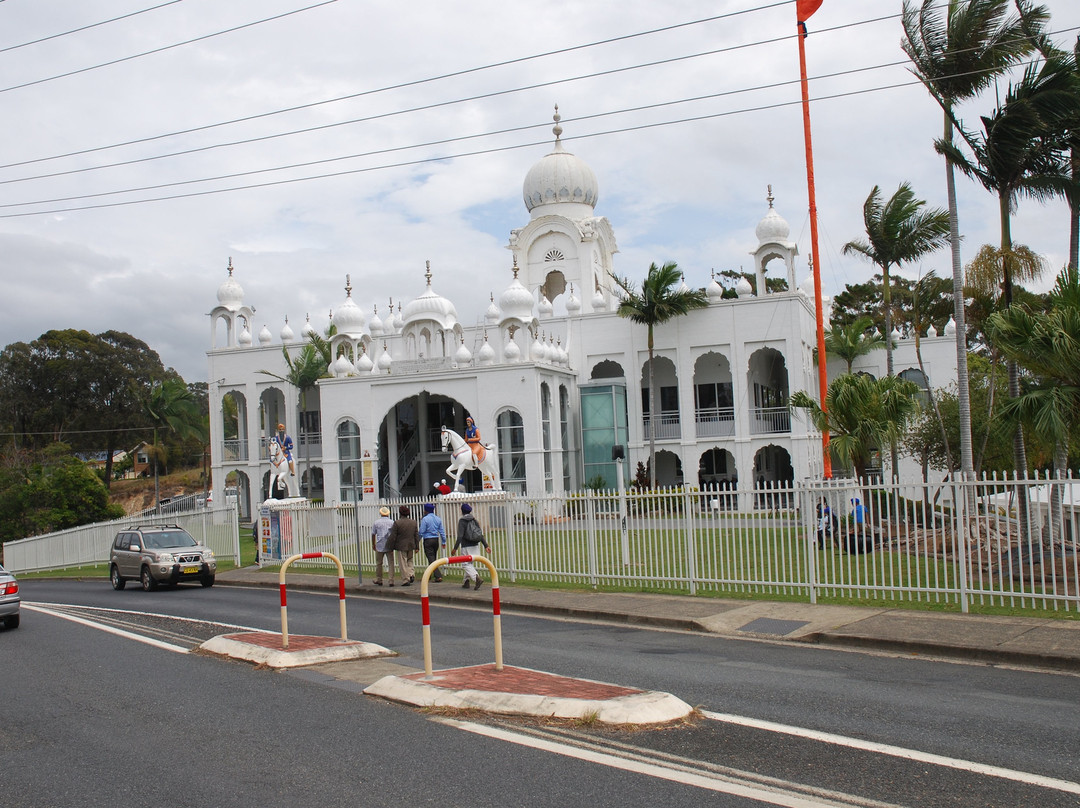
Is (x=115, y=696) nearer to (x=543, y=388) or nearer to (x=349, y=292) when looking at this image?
(x=543, y=388)

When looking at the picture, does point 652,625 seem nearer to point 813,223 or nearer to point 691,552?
point 691,552

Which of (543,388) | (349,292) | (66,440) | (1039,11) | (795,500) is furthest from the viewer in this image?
(66,440)

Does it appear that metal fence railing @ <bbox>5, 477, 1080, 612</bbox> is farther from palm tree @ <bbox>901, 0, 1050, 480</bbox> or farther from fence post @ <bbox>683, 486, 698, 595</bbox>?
palm tree @ <bbox>901, 0, 1050, 480</bbox>

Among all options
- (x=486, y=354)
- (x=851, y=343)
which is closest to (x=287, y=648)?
(x=486, y=354)

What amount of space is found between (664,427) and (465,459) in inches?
428

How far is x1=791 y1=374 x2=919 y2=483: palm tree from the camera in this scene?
20844 millimetres

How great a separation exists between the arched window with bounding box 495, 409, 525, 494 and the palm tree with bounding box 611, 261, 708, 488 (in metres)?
4.80

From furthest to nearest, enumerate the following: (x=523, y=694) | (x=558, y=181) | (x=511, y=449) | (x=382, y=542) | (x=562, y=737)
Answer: (x=558, y=181) < (x=511, y=449) < (x=382, y=542) < (x=523, y=694) < (x=562, y=737)

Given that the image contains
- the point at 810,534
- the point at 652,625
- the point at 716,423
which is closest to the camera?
the point at 652,625

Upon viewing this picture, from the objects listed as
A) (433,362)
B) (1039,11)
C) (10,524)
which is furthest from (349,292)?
(1039,11)

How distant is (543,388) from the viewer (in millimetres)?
36125

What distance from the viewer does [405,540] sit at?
18844mm

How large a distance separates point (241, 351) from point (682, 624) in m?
36.2

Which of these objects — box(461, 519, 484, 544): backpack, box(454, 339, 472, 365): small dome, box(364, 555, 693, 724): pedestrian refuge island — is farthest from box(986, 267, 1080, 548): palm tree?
box(454, 339, 472, 365): small dome
